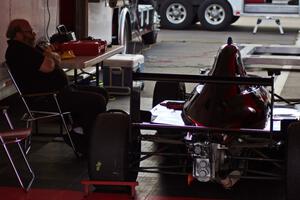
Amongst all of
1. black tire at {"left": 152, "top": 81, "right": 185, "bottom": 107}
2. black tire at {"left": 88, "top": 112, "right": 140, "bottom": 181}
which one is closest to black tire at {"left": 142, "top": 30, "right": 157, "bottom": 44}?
black tire at {"left": 152, "top": 81, "right": 185, "bottom": 107}

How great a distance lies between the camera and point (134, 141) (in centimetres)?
561

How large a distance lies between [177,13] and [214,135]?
16.1m

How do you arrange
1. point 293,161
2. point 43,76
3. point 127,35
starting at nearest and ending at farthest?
point 293,161 < point 43,76 < point 127,35

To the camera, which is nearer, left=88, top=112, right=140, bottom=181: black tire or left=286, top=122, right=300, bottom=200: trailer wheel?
left=286, top=122, right=300, bottom=200: trailer wheel

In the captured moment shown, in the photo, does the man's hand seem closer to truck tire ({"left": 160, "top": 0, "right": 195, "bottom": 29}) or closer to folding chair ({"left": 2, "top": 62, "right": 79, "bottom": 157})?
folding chair ({"left": 2, "top": 62, "right": 79, "bottom": 157})

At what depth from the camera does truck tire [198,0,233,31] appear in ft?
68.0

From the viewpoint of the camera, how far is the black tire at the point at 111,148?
17.4 ft

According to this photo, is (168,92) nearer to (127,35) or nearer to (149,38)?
(127,35)

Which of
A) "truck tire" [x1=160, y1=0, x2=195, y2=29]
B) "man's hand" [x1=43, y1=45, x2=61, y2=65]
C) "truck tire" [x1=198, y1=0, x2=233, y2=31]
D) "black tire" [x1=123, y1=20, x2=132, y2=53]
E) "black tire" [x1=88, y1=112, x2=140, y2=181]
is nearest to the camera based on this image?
"black tire" [x1=88, y1=112, x2=140, y2=181]

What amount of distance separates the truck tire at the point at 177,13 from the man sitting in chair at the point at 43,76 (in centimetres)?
1423

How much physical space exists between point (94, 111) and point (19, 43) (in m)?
0.94

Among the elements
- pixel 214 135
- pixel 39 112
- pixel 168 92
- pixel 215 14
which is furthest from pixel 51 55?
pixel 215 14

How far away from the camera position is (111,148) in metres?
5.31

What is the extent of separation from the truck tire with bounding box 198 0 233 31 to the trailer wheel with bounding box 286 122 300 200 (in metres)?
15.9
